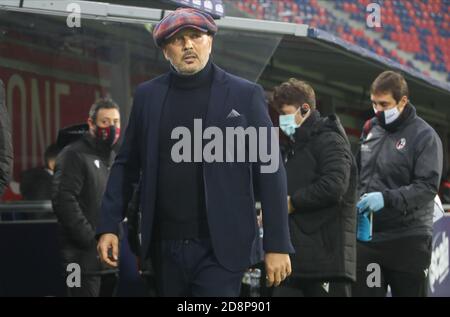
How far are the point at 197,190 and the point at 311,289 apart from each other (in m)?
1.85

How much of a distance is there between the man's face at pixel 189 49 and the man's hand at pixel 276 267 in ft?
2.34

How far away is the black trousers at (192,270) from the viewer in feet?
13.0

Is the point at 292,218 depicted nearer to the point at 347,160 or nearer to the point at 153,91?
the point at 347,160

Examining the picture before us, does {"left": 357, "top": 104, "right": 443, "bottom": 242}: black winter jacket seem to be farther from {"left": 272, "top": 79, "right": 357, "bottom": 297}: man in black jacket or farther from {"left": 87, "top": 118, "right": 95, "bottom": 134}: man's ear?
{"left": 87, "top": 118, "right": 95, "bottom": 134}: man's ear

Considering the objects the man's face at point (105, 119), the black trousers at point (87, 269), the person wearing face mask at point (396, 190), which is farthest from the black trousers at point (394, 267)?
the man's face at point (105, 119)

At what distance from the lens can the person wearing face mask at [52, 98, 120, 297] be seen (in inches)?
253

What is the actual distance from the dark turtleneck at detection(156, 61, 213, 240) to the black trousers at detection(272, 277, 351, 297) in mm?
1776

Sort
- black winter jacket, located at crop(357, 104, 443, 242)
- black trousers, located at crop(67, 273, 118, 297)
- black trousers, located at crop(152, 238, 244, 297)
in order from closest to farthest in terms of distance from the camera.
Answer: black trousers, located at crop(152, 238, 244, 297) < black winter jacket, located at crop(357, 104, 443, 242) < black trousers, located at crop(67, 273, 118, 297)

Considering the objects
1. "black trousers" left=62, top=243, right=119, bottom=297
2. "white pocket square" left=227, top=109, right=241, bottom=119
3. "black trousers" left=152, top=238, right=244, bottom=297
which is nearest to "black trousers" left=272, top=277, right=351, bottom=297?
"black trousers" left=62, top=243, right=119, bottom=297

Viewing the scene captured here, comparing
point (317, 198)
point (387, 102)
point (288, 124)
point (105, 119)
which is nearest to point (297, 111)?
point (288, 124)

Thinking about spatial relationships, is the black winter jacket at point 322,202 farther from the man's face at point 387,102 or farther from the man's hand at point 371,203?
the man's face at point 387,102

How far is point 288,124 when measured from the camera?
19.1 feet

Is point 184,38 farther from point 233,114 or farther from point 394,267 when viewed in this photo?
point 394,267
